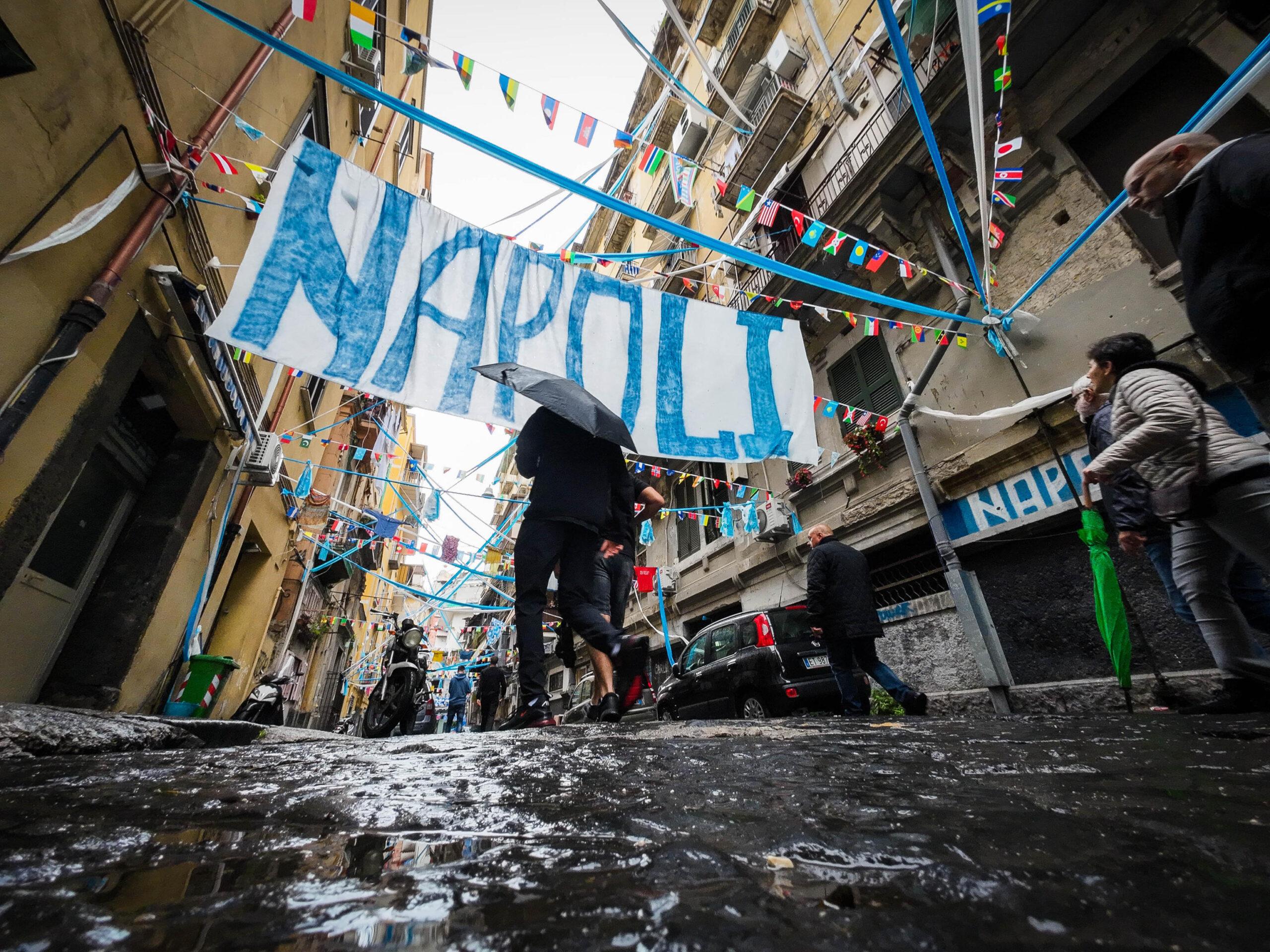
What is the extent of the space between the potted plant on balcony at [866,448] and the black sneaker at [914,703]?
4297mm

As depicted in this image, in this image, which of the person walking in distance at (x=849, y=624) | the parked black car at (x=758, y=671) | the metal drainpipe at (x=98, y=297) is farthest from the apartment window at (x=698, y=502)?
the metal drainpipe at (x=98, y=297)

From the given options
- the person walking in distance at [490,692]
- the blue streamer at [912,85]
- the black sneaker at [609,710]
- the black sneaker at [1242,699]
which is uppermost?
the blue streamer at [912,85]

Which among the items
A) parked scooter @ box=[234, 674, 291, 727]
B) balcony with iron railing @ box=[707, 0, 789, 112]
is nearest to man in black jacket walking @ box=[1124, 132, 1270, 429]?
parked scooter @ box=[234, 674, 291, 727]

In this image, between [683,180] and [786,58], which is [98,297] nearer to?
[683,180]

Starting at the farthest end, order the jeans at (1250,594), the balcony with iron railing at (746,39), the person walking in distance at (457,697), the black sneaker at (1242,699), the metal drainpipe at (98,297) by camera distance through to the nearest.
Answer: the person walking in distance at (457,697)
the balcony with iron railing at (746,39)
the metal drainpipe at (98,297)
the jeans at (1250,594)
the black sneaker at (1242,699)

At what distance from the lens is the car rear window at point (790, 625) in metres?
5.64

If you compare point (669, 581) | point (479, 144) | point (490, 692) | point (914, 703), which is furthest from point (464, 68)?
point (669, 581)

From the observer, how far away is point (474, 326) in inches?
177

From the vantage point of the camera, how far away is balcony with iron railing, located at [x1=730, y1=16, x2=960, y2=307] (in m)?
7.00

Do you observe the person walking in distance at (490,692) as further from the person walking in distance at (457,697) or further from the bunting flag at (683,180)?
the bunting flag at (683,180)

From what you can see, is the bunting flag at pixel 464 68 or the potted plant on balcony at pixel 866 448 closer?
the bunting flag at pixel 464 68

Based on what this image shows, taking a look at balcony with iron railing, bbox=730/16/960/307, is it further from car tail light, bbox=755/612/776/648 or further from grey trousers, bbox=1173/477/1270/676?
grey trousers, bbox=1173/477/1270/676

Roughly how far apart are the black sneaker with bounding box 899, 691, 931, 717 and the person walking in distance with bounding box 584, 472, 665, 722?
2.36 m

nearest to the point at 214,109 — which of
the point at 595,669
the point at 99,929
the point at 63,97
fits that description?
the point at 63,97
